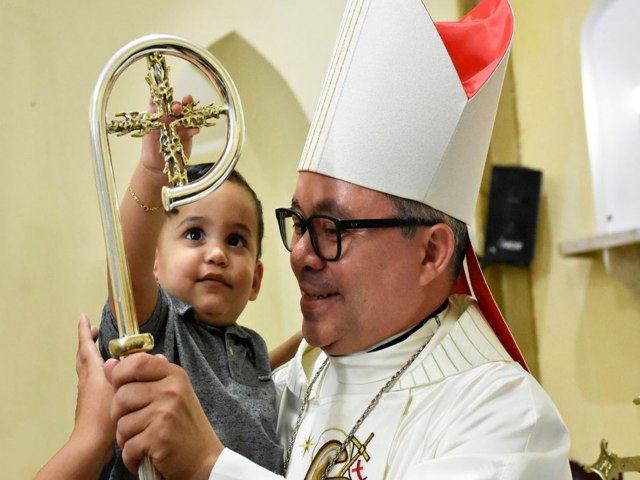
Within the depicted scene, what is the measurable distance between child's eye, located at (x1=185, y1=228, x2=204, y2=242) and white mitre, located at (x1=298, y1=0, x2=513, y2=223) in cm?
41

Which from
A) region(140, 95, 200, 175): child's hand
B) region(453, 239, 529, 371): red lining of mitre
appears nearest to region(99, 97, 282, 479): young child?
region(140, 95, 200, 175): child's hand

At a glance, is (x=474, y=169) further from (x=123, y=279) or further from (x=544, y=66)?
(x=544, y=66)

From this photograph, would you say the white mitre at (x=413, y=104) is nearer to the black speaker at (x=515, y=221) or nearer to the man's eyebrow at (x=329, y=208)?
the man's eyebrow at (x=329, y=208)

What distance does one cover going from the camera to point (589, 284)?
16.1 ft

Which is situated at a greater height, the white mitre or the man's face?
the white mitre

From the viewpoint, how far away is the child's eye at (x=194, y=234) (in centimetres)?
260

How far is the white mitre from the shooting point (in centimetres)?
238

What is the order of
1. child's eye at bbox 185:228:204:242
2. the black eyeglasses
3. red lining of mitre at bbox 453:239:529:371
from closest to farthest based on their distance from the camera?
the black eyeglasses, red lining of mitre at bbox 453:239:529:371, child's eye at bbox 185:228:204:242

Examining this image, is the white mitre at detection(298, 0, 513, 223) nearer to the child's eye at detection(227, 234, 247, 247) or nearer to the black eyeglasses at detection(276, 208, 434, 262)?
the black eyeglasses at detection(276, 208, 434, 262)

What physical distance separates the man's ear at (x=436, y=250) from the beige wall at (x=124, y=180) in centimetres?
272

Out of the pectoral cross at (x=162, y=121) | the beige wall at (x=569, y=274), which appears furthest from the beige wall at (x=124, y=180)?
the pectoral cross at (x=162, y=121)

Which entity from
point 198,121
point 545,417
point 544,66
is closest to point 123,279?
point 198,121

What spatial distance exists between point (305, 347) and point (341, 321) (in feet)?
2.10

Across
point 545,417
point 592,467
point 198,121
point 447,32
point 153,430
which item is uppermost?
point 447,32
